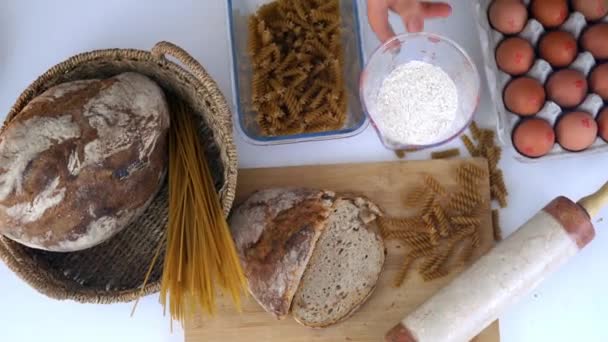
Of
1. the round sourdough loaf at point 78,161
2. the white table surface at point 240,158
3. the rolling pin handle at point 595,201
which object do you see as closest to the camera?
the round sourdough loaf at point 78,161

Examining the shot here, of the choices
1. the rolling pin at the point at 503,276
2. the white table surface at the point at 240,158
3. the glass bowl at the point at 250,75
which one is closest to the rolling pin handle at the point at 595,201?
the rolling pin at the point at 503,276

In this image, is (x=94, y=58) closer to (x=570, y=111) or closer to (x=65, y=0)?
(x=65, y=0)

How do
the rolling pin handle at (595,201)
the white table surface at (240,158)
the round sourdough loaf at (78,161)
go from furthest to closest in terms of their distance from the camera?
the white table surface at (240,158)
the rolling pin handle at (595,201)
the round sourdough loaf at (78,161)

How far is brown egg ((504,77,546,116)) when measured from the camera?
994mm

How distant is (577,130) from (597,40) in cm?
15

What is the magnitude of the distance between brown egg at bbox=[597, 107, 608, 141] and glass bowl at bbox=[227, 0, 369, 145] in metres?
0.37

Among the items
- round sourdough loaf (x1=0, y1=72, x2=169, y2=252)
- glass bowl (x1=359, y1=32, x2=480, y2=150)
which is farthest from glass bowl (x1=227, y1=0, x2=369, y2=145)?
round sourdough loaf (x1=0, y1=72, x2=169, y2=252)

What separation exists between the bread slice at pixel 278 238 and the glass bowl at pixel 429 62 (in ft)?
0.56

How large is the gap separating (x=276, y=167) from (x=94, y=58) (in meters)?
0.34

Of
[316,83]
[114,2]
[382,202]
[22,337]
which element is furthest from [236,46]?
[22,337]

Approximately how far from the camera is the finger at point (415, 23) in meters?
1.04

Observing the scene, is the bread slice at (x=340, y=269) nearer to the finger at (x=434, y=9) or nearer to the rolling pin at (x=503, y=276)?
the rolling pin at (x=503, y=276)

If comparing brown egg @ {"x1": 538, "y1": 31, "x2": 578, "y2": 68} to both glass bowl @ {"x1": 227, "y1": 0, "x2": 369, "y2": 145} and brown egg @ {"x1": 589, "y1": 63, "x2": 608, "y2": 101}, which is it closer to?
brown egg @ {"x1": 589, "y1": 63, "x2": 608, "y2": 101}

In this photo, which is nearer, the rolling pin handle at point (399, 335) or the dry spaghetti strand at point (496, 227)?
the rolling pin handle at point (399, 335)
